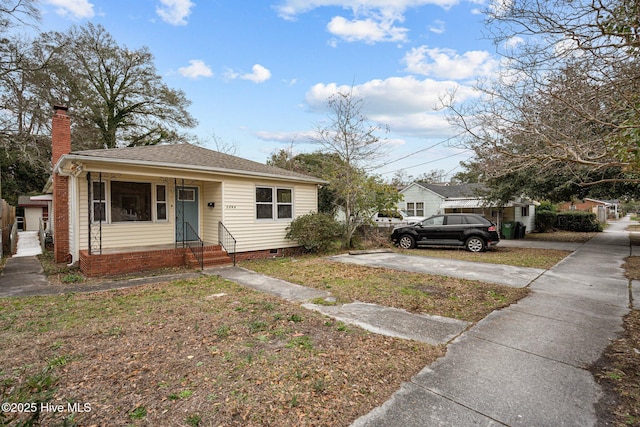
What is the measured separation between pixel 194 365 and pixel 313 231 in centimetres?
858

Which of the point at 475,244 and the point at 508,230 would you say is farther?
the point at 508,230

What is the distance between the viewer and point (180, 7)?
31.3 feet

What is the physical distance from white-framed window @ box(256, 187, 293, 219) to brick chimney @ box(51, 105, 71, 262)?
5763 mm

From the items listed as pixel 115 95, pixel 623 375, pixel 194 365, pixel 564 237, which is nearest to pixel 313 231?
pixel 194 365

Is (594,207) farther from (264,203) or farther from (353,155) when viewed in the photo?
(264,203)

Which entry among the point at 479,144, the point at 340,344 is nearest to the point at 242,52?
the point at 479,144

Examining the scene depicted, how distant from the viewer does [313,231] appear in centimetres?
1171

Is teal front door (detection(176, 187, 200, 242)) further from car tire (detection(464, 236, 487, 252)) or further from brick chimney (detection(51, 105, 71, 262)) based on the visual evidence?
car tire (detection(464, 236, 487, 252))

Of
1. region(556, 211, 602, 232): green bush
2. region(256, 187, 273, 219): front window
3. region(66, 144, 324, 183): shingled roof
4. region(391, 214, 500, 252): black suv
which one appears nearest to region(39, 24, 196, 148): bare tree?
region(66, 144, 324, 183): shingled roof

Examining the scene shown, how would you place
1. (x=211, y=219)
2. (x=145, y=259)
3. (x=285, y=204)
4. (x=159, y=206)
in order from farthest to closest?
(x=285, y=204), (x=211, y=219), (x=159, y=206), (x=145, y=259)

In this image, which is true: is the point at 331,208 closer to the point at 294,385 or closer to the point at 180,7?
the point at 180,7

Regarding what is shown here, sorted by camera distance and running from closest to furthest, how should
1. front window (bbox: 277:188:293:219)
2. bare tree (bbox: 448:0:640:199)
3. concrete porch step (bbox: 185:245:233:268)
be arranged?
bare tree (bbox: 448:0:640:199) < concrete porch step (bbox: 185:245:233:268) < front window (bbox: 277:188:293:219)

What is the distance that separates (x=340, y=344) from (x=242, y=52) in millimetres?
12216

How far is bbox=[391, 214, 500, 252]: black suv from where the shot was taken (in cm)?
1252
